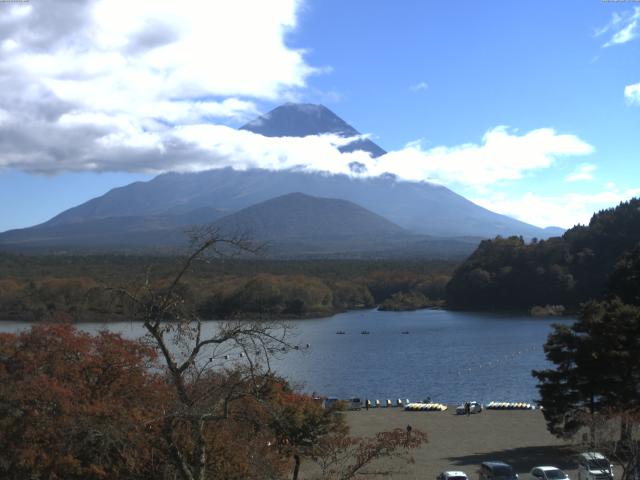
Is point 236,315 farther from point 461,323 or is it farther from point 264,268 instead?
point 264,268

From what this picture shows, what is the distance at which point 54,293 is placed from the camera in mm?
52438

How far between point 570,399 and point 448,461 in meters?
2.67

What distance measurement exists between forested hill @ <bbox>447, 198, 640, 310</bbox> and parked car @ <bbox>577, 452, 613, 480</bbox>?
149 feet

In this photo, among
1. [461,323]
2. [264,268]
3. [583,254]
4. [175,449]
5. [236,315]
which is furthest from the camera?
[264,268]

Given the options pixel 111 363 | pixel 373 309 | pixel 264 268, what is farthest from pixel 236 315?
pixel 264 268

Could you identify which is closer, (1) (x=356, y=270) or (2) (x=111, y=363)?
(2) (x=111, y=363)

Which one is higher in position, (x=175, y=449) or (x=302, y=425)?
(x=175, y=449)

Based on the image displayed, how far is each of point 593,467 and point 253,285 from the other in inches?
1893

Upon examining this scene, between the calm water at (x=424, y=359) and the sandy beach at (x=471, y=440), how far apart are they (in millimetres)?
3033

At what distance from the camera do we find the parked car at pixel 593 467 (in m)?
9.76

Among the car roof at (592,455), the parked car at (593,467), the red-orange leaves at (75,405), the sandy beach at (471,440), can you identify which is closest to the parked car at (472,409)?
the sandy beach at (471,440)

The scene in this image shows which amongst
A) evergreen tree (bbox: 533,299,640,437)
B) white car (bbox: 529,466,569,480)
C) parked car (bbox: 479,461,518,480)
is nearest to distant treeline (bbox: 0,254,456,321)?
evergreen tree (bbox: 533,299,640,437)

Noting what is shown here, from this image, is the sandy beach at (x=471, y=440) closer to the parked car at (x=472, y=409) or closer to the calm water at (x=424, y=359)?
the parked car at (x=472, y=409)

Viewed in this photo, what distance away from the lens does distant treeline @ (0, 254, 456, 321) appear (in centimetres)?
5312
